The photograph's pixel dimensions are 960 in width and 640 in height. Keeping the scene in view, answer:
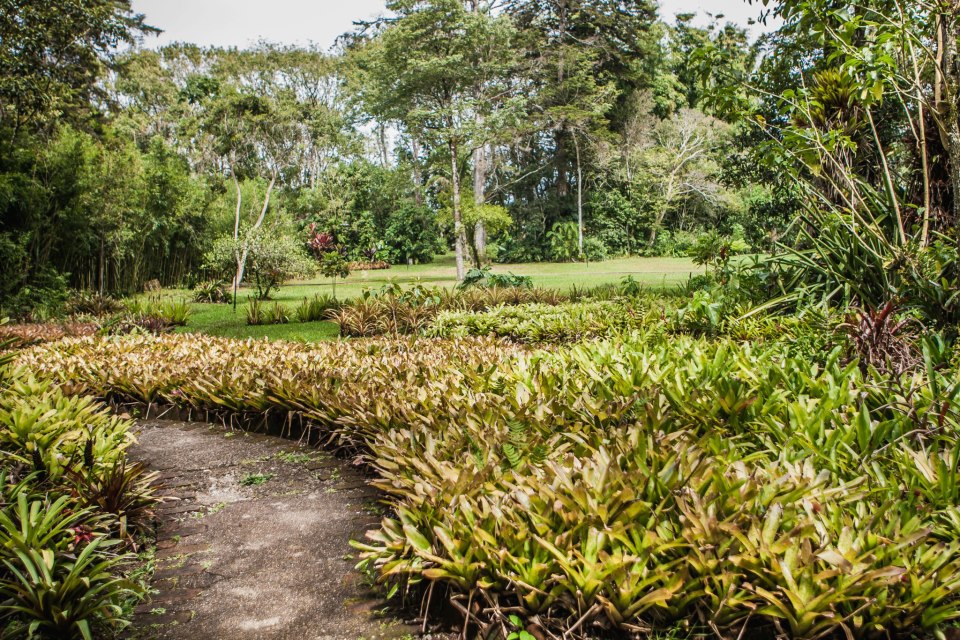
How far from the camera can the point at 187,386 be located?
4652mm

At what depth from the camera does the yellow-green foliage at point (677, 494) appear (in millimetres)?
1661

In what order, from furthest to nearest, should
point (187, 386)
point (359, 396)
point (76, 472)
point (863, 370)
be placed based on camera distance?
point (187, 386) < point (359, 396) < point (863, 370) < point (76, 472)

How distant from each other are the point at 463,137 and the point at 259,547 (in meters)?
16.4

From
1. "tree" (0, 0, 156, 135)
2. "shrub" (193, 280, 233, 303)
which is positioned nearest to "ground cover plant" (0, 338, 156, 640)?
"tree" (0, 0, 156, 135)

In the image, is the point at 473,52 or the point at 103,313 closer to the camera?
the point at 103,313

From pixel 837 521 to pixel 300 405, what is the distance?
324cm

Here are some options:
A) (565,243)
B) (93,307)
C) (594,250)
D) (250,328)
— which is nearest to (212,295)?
(93,307)

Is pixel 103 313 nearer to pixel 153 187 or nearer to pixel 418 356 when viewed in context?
pixel 153 187

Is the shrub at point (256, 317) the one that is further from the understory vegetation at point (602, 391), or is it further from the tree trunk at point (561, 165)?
the tree trunk at point (561, 165)

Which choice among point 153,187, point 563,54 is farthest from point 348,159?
point 153,187

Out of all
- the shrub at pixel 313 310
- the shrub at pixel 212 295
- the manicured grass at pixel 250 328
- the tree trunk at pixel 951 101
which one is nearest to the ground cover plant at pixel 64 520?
the manicured grass at pixel 250 328

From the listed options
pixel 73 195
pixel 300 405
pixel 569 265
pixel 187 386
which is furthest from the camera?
pixel 569 265

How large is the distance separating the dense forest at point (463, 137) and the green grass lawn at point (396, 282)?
1300mm

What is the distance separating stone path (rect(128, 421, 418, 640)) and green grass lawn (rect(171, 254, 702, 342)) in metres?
4.23
